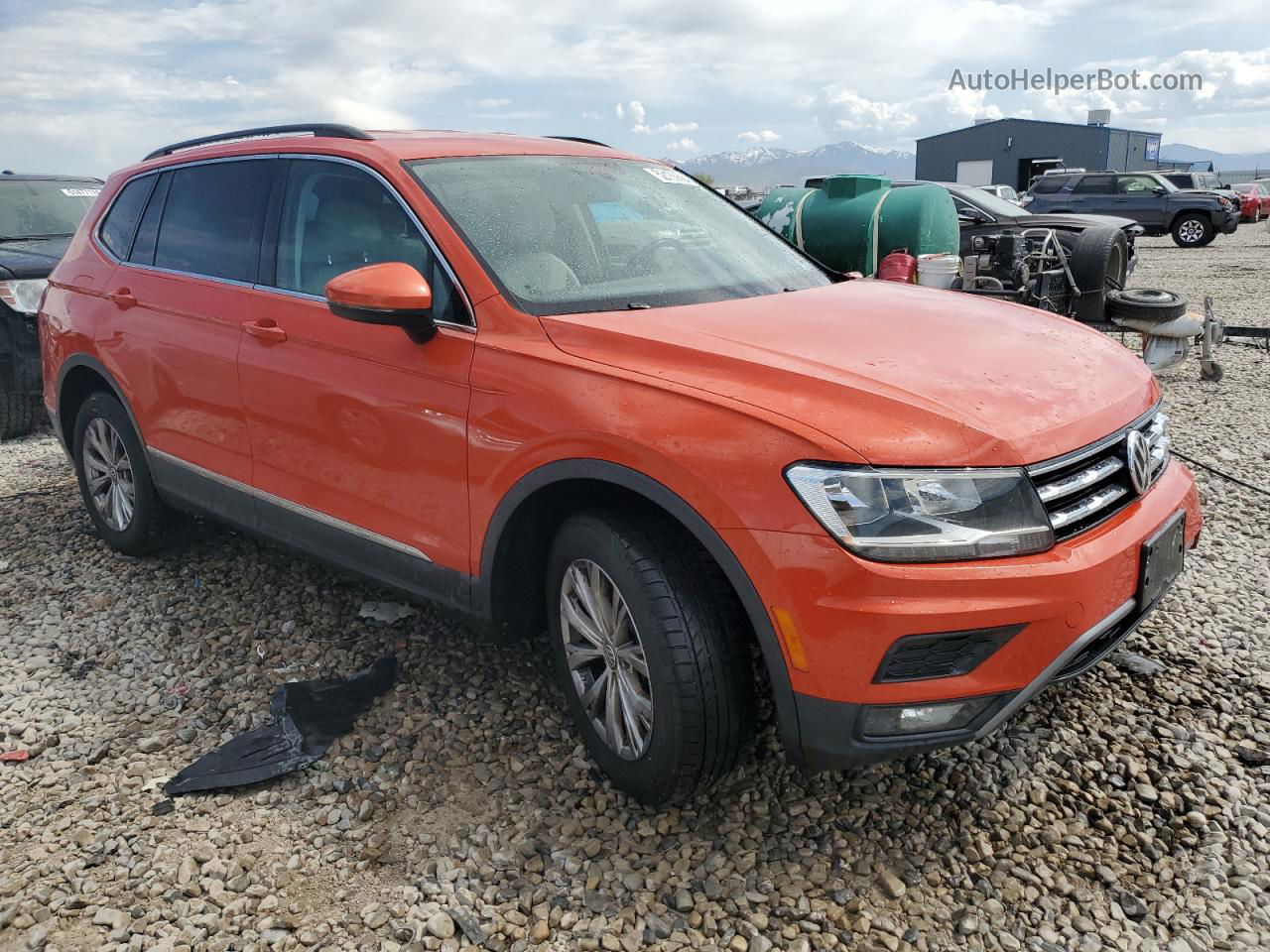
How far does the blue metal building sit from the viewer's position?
2021 inches

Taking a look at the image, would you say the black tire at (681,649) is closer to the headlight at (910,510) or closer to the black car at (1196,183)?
the headlight at (910,510)

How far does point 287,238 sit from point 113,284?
130 cm

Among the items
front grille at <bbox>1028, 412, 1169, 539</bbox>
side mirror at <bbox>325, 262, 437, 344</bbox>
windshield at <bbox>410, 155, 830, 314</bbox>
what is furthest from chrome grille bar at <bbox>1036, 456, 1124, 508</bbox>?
side mirror at <bbox>325, 262, 437, 344</bbox>

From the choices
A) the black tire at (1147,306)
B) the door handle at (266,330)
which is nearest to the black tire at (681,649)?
the door handle at (266,330)

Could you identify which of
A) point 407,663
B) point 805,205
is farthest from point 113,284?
point 805,205

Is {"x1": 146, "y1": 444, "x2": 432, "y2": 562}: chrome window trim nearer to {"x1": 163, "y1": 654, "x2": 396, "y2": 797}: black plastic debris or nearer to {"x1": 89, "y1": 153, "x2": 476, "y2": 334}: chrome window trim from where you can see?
{"x1": 163, "y1": 654, "x2": 396, "y2": 797}: black plastic debris

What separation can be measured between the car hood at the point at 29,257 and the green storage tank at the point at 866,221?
5983mm

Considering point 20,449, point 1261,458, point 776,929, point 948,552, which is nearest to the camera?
point 948,552

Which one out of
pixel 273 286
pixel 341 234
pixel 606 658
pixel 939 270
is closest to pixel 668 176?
pixel 341 234

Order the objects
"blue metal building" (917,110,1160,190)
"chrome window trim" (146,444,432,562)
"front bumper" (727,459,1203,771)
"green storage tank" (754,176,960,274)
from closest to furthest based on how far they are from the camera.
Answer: "front bumper" (727,459,1203,771) < "chrome window trim" (146,444,432,562) < "green storage tank" (754,176,960,274) < "blue metal building" (917,110,1160,190)

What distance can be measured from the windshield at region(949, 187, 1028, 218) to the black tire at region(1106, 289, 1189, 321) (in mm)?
4411

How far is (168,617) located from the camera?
4211mm

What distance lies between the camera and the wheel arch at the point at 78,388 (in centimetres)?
441

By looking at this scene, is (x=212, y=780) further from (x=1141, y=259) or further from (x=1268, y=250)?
(x=1268, y=250)
